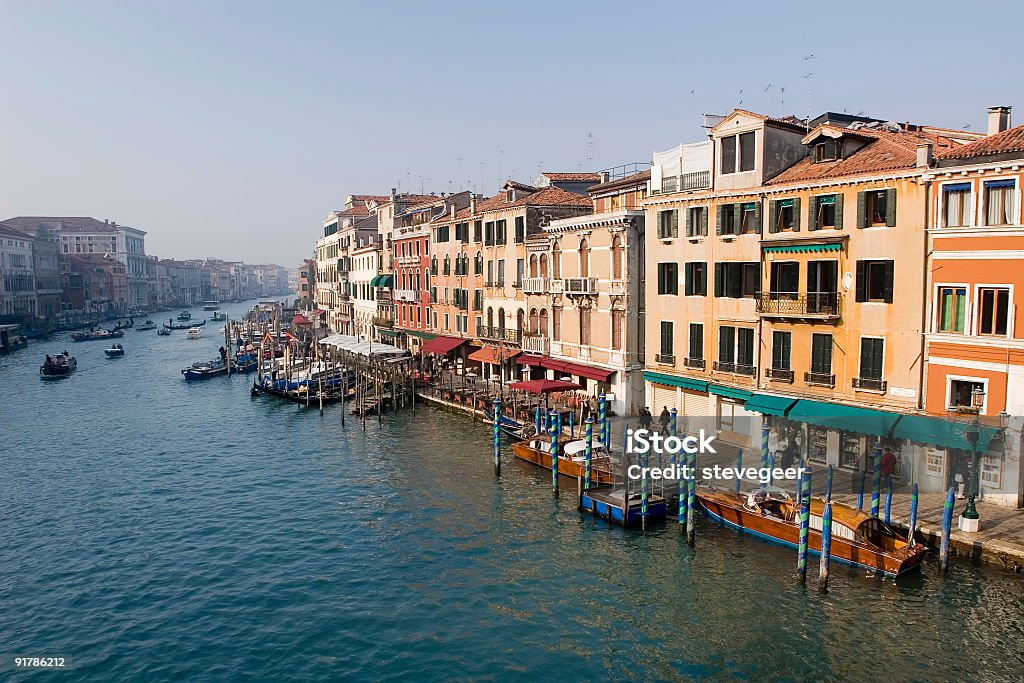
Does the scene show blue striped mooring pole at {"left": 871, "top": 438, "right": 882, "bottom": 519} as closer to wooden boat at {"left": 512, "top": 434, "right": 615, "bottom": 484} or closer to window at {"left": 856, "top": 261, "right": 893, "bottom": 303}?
window at {"left": 856, "top": 261, "right": 893, "bottom": 303}

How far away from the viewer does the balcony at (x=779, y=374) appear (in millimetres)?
29500

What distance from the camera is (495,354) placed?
47.8 m

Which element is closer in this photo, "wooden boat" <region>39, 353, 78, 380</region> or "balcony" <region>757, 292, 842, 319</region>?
"balcony" <region>757, 292, 842, 319</region>

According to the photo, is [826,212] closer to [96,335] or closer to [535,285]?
[535,285]

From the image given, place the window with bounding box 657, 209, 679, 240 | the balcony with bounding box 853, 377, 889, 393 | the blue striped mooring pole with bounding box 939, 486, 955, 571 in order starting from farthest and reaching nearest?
1. the window with bounding box 657, 209, 679, 240
2. the balcony with bounding box 853, 377, 889, 393
3. the blue striped mooring pole with bounding box 939, 486, 955, 571

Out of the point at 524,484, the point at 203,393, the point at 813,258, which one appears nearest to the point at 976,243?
the point at 813,258

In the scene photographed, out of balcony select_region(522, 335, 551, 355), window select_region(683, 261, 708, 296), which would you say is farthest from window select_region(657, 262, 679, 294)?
Answer: balcony select_region(522, 335, 551, 355)

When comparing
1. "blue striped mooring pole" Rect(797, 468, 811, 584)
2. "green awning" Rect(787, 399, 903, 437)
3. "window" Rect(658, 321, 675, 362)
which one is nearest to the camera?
"blue striped mooring pole" Rect(797, 468, 811, 584)

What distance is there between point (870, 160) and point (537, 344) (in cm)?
2212

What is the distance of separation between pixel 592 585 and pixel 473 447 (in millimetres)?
16794

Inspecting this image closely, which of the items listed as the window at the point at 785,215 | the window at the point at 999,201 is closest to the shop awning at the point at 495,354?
the window at the point at 785,215

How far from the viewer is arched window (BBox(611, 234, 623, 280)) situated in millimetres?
37219

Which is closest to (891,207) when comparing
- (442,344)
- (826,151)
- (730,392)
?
(826,151)

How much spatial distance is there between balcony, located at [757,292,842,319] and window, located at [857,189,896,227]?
285 centimetres
